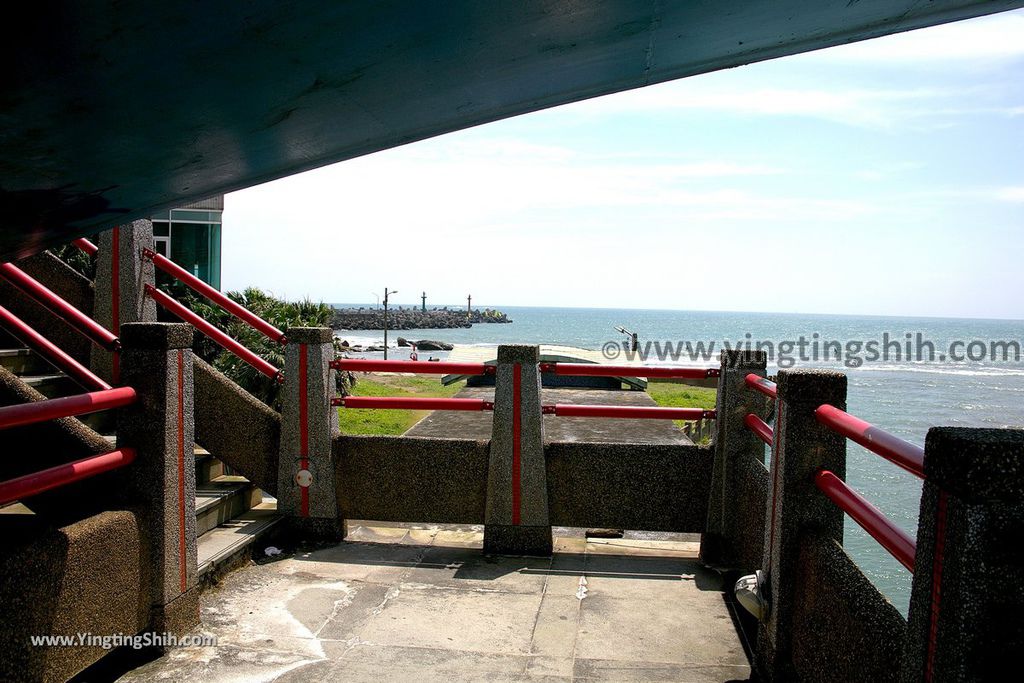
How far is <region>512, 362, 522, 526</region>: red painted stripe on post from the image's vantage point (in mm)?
5773

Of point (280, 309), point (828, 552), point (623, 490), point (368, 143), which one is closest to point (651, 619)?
point (623, 490)

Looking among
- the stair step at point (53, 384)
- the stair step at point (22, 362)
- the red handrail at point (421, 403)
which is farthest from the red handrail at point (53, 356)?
the red handrail at point (421, 403)

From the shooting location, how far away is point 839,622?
2828 mm

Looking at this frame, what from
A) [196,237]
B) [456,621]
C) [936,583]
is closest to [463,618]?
[456,621]

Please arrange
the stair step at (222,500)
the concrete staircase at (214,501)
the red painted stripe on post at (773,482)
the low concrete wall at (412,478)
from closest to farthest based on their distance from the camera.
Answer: the red painted stripe on post at (773,482)
the concrete staircase at (214,501)
the stair step at (222,500)
the low concrete wall at (412,478)

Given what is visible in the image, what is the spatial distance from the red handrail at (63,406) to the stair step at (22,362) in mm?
2477

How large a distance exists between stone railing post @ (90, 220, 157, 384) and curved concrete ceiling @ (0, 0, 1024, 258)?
146 inches

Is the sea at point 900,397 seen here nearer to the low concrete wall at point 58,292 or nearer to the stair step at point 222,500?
the stair step at point 222,500

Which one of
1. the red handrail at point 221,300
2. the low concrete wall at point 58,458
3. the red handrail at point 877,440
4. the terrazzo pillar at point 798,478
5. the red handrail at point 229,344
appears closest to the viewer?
the red handrail at point 877,440

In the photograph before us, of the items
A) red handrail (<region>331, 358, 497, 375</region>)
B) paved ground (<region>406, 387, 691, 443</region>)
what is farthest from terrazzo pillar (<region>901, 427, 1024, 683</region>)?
paved ground (<region>406, 387, 691, 443</region>)

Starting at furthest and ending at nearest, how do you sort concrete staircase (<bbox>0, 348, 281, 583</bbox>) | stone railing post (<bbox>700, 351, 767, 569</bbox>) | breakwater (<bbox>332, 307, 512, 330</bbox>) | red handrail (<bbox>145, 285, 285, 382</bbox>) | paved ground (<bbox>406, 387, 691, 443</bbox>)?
1. breakwater (<bbox>332, 307, 512, 330</bbox>)
2. paved ground (<bbox>406, 387, 691, 443</bbox>)
3. red handrail (<bbox>145, 285, 285, 382</bbox>)
4. stone railing post (<bbox>700, 351, 767, 569</bbox>)
5. concrete staircase (<bbox>0, 348, 281, 583</bbox>)

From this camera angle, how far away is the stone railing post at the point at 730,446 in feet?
17.5

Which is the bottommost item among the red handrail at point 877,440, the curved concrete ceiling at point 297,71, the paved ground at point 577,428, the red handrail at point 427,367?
the paved ground at point 577,428

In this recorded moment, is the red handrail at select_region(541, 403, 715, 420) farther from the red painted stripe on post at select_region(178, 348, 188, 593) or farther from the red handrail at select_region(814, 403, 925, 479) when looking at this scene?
the red painted stripe on post at select_region(178, 348, 188, 593)
